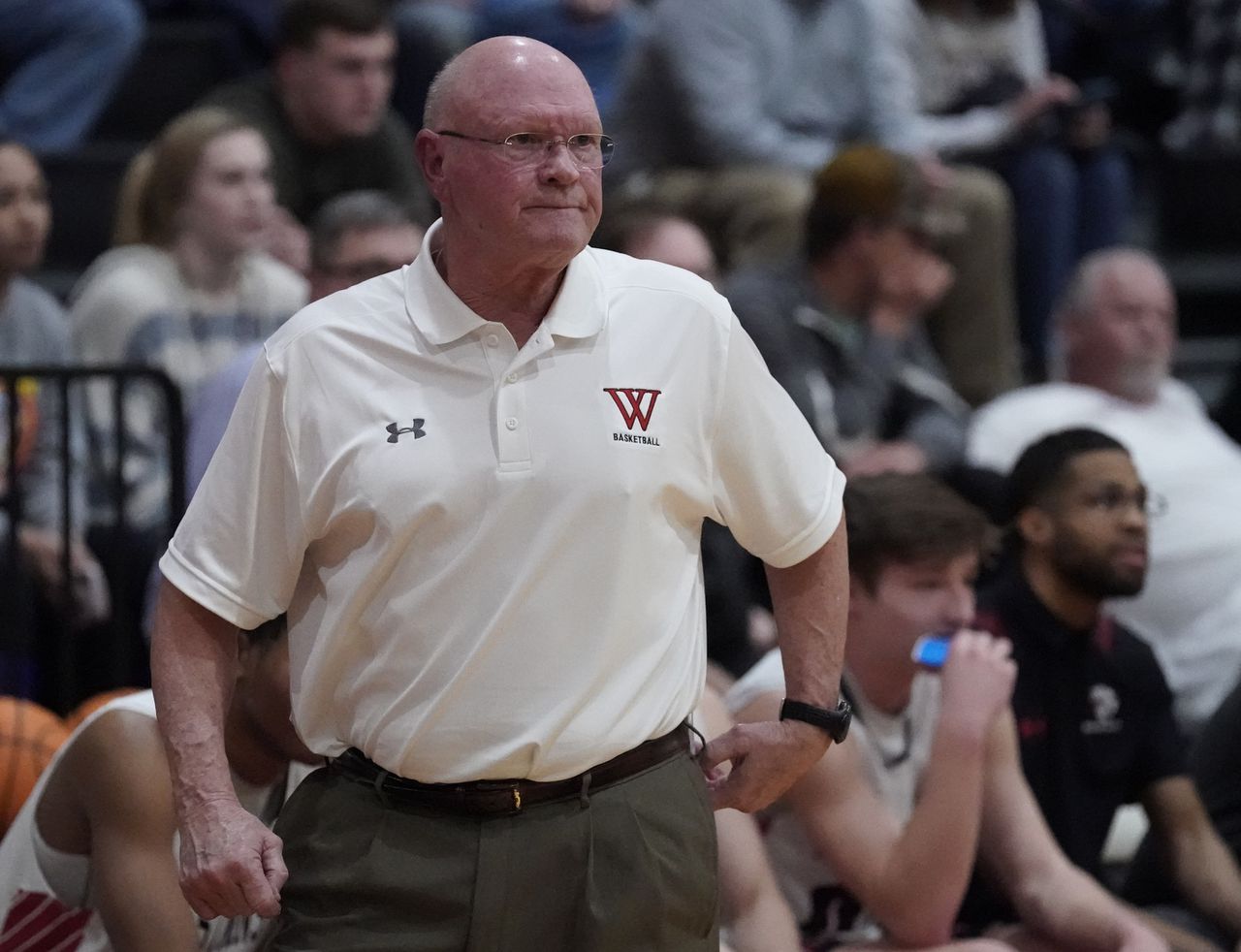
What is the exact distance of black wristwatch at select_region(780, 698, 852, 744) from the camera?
8.12 ft

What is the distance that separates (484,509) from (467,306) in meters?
0.26

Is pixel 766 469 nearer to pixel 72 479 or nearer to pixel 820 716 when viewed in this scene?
pixel 820 716

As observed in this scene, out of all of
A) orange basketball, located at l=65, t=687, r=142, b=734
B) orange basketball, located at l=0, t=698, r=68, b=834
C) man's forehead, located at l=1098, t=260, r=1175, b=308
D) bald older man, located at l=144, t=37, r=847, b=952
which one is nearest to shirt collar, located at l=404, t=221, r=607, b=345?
bald older man, located at l=144, t=37, r=847, b=952

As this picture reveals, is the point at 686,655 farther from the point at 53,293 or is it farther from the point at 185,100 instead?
the point at 185,100

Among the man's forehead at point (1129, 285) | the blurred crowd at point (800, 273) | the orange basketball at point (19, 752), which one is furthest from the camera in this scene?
the man's forehead at point (1129, 285)

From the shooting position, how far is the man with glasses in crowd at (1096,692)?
4.09 m

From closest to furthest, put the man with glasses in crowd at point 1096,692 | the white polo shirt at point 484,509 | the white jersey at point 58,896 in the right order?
the white polo shirt at point 484,509
the white jersey at point 58,896
the man with glasses in crowd at point 1096,692

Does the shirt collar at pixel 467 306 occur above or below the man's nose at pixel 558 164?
below

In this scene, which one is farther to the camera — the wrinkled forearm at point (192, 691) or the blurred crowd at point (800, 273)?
the blurred crowd at point (800, 273)

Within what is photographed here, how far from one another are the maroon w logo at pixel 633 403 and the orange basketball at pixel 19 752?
178 centimetres

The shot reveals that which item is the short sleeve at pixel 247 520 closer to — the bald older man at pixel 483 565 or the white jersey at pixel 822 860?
the bald older man at pixel 483 565

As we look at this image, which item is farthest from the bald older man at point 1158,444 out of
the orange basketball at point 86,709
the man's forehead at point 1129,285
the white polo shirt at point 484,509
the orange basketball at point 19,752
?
the white polo shirt at point 484,509

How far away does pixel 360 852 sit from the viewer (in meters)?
2.31

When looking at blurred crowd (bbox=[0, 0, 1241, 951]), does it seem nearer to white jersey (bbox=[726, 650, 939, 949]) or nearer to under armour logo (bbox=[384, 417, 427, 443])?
white jersey (bbox=[726, 650, 939, 949])
